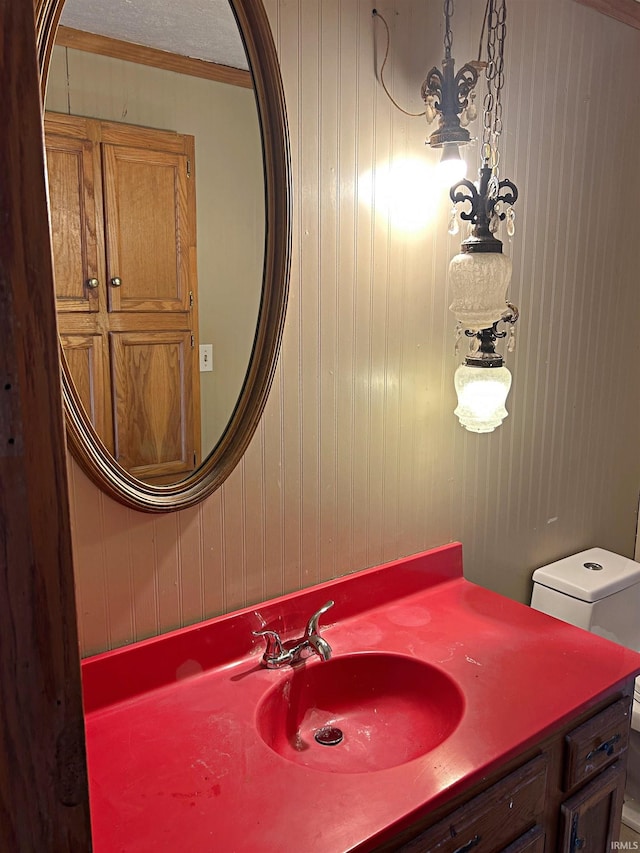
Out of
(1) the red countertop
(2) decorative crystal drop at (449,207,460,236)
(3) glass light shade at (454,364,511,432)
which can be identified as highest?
(2) decorative crystal drop at (449,207,460,236)

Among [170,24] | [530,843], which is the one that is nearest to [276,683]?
[530,843]

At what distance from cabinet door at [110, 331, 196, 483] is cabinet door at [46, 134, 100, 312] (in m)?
0.10

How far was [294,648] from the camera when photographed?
136 cm

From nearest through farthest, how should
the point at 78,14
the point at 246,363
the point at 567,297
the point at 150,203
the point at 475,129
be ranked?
the point at 78,14, the point at 150,203, the point at 246,363, the point at 475,129, the point at 567,297

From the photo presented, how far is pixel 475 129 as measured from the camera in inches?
65.1

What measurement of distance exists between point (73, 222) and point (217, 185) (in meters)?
0.28

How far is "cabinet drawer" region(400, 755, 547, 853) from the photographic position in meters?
1.06

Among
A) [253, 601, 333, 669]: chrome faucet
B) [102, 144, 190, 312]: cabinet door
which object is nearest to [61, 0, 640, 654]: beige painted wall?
[253, 601, 333, 669]: chrome faucet

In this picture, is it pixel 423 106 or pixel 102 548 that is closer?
pixel 102 548

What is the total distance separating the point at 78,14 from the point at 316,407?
2.69 feet

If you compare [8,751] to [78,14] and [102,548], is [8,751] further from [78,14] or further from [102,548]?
[78,14]

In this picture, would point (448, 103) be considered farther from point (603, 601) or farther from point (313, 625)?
point (603, 601)

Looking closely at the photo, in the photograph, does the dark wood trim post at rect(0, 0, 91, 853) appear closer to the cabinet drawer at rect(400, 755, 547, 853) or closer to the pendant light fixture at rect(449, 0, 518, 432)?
Result: the cabinet drawer at rect(400, 755, 547, 853)

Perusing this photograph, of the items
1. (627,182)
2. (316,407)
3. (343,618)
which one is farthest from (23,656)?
(627,182)
